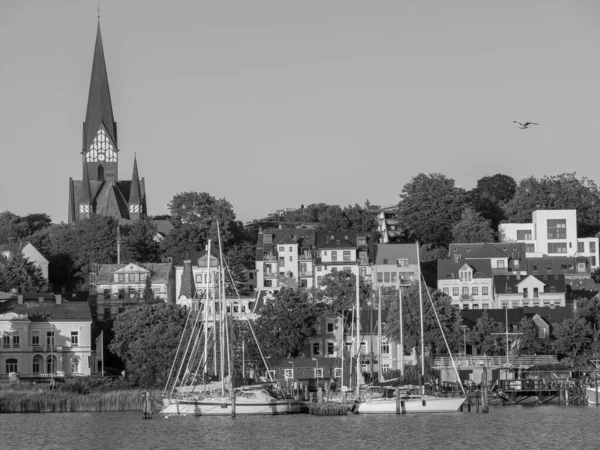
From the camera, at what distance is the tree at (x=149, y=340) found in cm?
10688

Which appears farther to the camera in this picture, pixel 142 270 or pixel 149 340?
pixel 142 270

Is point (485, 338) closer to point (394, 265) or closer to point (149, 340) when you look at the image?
point (149, 340)

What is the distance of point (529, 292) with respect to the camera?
145 meters

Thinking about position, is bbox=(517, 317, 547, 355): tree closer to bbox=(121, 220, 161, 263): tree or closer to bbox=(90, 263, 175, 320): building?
bbox=(90, 263, 175, 320): building

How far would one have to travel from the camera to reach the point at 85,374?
121 m

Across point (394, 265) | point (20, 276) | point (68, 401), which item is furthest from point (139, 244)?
point (68, 401)

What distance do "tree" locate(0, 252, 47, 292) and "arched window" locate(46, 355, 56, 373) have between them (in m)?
22.7

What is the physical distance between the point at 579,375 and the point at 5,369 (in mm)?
47695

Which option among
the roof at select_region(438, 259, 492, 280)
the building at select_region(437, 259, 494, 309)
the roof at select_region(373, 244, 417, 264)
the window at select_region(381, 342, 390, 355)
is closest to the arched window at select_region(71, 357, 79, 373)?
the window at select_region(381, 342, 390, 355)

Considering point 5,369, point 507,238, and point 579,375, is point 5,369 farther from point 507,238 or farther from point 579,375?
point 507,238

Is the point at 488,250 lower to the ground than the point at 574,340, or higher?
higher

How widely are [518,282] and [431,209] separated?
30.4 metres

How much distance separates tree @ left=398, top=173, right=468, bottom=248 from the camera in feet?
570

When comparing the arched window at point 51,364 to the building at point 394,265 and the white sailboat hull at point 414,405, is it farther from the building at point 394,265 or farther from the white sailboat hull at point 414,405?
the white sailboat hull at point 414,405
